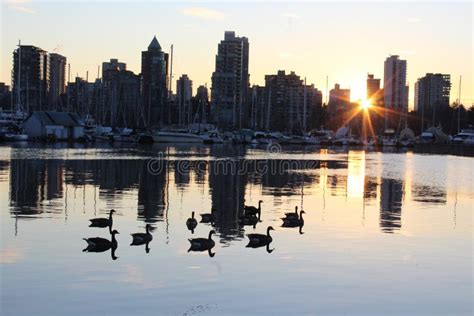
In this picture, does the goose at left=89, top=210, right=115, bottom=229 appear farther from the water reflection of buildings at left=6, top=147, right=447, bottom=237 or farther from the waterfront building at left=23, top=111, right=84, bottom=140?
the waterfront building at left=23, top=111, right=84, bottom=140

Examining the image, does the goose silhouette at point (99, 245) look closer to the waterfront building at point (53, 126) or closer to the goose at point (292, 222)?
the goose at point (292, 222)

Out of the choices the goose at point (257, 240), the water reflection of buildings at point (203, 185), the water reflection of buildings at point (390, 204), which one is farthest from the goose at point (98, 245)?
the water reflection of buildings at point (390, 204)

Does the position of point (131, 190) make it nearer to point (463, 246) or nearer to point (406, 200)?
point (406, 200)

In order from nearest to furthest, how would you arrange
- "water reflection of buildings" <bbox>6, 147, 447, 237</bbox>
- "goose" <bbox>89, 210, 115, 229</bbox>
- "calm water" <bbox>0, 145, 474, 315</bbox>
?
"calm water" <bbox>0, 145, 474, 315</bbox> → "goose" <bbox>89, 210, 115, 229</bbox> → "water reflection of buildings" <bbox>6, 147, 447, 237</bbox>


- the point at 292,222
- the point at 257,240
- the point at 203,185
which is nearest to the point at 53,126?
the point at 203,185

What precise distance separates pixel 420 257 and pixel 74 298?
11.8m

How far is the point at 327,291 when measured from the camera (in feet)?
58.9

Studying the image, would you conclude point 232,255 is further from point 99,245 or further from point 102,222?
point 102,222

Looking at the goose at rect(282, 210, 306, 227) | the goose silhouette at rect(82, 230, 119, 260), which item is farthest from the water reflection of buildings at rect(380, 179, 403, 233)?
the goose silhouette at rect(82, 230, 119, 260)

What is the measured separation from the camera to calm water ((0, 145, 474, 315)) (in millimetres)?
16781

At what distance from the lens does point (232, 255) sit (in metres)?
21.9

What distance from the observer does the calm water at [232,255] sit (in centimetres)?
1678

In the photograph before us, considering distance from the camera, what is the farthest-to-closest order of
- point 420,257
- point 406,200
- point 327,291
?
point 406,200 < point 420,257 < point 327,291

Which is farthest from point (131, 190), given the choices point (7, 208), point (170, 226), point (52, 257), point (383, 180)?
point (383, 180)
